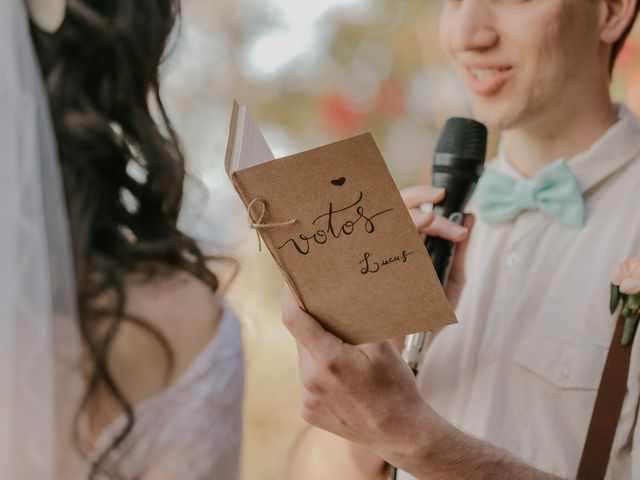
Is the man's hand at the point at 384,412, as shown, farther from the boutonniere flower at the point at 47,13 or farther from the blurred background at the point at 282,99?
the blurred background at the point at 282,99

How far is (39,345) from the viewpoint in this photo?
1.24m

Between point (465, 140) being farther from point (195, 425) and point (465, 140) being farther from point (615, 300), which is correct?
point (195, 425)

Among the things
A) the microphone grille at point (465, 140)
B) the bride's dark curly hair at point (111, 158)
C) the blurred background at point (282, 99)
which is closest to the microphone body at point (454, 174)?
the microphone grille at point (465, 140)

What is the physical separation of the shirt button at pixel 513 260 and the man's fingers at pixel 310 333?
522 millimetres

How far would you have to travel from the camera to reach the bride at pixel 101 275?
1.25m

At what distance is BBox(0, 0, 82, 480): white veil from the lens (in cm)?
122

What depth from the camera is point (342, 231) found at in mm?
884

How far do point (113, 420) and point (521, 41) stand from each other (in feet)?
2.97

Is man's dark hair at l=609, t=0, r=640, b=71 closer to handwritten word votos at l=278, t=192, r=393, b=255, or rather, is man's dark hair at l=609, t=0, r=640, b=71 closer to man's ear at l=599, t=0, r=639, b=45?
man's ear at l=599, t=0, r=639, b=45

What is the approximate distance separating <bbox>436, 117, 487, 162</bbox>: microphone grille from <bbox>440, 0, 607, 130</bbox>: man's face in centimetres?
13

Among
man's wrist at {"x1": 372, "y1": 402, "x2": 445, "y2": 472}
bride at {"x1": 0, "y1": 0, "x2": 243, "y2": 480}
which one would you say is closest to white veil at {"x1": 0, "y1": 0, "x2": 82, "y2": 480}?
bride at {"x1": 0, "y1": 0, "x2": 243, "y2": 480}

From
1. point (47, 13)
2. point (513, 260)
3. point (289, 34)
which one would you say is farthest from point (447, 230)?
point (289, 34)

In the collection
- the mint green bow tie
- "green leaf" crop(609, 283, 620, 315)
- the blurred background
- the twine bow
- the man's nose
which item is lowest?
the twine bow

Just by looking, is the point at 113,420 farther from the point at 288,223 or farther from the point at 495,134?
the point at 495,134
